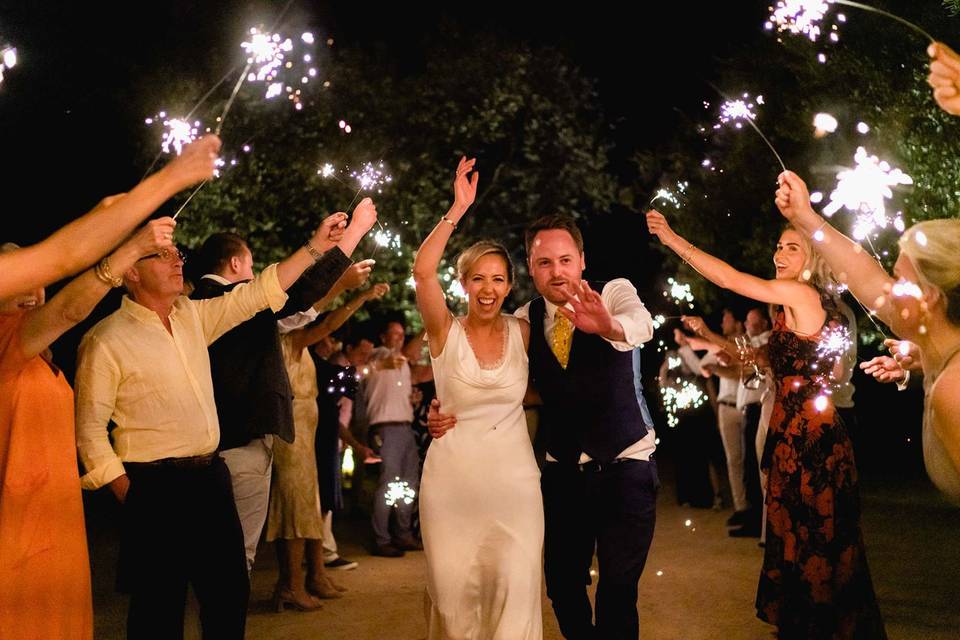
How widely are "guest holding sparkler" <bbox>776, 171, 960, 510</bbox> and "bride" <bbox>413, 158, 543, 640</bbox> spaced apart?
155 centimetres

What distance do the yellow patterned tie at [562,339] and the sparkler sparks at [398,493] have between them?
4811mm

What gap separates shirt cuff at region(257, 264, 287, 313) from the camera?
4.59 meters

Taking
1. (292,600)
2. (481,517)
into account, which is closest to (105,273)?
(481,517)

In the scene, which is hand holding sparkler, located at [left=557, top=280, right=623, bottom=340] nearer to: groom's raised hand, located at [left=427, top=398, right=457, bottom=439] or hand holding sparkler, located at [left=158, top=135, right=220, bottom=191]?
groom's raised hand, located at [left=427, top=398, right=457, bottom=439]

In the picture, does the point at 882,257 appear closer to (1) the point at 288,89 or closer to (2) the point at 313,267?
(2) the point at 313,267

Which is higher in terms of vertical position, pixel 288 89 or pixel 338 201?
pixel 288 89

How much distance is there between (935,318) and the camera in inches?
130

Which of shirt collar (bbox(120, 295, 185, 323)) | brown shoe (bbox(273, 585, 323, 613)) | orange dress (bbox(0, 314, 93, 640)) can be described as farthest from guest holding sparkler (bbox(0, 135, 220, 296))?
brown shoe (bbox(273, 585, 323, 613))

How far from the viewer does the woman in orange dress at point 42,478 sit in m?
3.58

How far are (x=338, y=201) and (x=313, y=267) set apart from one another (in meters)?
9.75

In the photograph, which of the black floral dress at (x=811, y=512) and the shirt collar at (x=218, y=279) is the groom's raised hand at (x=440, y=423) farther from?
the black floral dress at (x=811, y=512)

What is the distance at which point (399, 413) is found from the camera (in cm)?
908

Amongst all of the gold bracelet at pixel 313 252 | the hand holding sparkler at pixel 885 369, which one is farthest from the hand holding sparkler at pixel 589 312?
the gold bracelet at pixel 313 252

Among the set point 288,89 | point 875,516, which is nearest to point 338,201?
point 288,89
